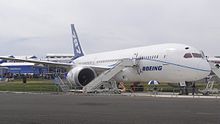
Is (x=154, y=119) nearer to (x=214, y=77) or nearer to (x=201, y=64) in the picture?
(x=201, y=64)

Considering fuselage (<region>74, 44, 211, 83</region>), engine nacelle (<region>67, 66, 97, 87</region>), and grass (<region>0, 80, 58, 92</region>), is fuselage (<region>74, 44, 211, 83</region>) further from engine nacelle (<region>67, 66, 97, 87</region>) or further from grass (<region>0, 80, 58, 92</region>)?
grass (<region>0, 80, 58, 92</region>)

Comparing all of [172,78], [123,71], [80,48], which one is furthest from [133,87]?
[80,48]

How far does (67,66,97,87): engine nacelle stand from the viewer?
36.8 meters

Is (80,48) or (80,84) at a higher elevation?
(80,48)

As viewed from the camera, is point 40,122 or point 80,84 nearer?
point 40,122

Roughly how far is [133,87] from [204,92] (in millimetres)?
7959

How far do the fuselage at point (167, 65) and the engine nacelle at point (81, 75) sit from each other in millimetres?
3215

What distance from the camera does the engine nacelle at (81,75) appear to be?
3684 centimetres

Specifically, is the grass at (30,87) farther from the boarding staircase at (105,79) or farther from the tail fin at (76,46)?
the boarding staircase at (105,79)

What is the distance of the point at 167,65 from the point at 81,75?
375 inches

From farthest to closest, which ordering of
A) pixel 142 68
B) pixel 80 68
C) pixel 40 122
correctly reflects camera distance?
1. pixel 80 68
2. pixel 142 68
3. pixel 40 122

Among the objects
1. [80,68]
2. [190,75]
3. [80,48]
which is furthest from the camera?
[80,48]

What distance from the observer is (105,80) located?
113 ft

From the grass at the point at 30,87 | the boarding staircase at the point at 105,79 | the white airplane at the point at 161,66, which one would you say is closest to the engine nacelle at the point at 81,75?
the white airplane at the point at 161,66
